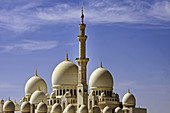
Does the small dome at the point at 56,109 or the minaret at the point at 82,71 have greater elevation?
the minaret at the point at 82,71

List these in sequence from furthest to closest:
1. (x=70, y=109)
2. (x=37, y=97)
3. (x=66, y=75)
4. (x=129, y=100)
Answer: (x=66, y=75) → (x=37, y=97) → (x=129, y=100) → (x=70, y=109)

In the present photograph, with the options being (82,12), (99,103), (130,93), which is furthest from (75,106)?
(82,12)

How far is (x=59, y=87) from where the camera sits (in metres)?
87.2

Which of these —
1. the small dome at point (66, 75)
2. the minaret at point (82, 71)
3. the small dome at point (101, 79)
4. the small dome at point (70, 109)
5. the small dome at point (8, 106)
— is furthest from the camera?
the small dome at point (101, 79)

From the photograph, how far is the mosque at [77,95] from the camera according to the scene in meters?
78.6

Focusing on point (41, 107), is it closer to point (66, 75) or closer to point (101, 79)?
point (66, 75)

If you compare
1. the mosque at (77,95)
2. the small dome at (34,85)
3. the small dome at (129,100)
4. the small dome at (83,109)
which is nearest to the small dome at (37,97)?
the mosque at (77,95)

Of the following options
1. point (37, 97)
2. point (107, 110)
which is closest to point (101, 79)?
point (107, 110)

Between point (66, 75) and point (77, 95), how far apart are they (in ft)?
26.1

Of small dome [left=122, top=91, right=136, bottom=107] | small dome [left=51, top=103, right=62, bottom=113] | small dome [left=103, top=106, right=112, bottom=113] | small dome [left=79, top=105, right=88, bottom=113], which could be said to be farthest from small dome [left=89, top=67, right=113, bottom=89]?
small dome [left=79, top=105, right=88, bottom=113]

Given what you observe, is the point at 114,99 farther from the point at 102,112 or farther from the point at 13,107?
the point at 13,107

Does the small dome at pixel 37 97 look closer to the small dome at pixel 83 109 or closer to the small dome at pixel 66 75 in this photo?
the small dome at pixel 66 75

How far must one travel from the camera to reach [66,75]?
285ft

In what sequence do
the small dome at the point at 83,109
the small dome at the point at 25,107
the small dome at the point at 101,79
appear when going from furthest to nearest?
1. the small dome at the point at 101,79
2. the small dome at the point at 25,107
3. the small dome at the point at 83,109
